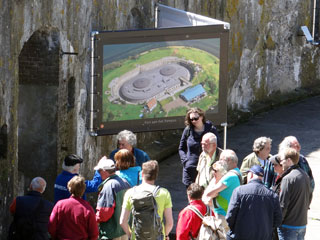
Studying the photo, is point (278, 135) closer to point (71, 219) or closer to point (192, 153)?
point (192, 153)

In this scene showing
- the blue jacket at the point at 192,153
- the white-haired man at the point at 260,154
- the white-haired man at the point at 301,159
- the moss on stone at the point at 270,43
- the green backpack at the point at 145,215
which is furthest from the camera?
the moss on stone at the point at 270,43

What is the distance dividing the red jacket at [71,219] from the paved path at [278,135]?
9.72 ft

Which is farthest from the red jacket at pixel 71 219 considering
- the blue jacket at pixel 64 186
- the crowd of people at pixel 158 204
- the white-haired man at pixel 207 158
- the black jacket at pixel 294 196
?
the white-haired man at pixel 207 158

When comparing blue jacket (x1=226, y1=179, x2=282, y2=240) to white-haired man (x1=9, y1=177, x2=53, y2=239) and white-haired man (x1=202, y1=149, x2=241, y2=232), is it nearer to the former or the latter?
white-haired man (x1=202, y1=149, x2=241, y2=232)

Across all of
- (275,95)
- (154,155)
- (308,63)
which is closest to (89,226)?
(154,155)

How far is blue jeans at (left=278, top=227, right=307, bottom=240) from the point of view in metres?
8.38

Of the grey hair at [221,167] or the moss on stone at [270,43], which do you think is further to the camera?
the moss on stone at [270,43]

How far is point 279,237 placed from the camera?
27.9 feet

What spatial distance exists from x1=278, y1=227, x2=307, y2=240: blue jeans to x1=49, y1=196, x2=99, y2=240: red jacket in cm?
188

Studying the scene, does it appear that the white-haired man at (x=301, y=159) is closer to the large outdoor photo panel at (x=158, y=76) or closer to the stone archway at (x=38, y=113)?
the large outdoor photo panel at (x=158, y=76)

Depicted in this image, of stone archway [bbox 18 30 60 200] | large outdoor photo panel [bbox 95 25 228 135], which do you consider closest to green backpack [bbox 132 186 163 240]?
stone archway [bbox 18 30 60 200]

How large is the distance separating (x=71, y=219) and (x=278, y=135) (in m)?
7.60

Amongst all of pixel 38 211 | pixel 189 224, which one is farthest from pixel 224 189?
pixel 38 211

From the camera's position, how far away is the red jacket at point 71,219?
7.80 metres
